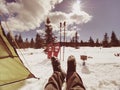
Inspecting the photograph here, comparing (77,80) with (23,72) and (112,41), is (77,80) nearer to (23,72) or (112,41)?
(23,72)

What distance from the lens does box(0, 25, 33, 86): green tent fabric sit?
4.35m

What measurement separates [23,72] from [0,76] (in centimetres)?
67

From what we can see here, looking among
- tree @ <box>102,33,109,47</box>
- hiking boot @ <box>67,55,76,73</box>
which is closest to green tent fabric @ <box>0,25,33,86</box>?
hiking boot @ <box>67,55,76,73</box>

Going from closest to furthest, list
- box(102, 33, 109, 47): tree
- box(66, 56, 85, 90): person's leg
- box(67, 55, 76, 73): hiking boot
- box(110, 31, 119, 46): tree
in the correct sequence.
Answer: box(66, 56, 85, 90): person's leg < box(67, 55, 76, 73): hiking boot < box(110, 31, 119, 46): tree < box(102, 33, 109, 47): tree

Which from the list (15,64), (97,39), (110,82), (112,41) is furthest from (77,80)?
(97,39)

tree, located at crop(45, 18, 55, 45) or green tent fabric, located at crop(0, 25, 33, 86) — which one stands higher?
tree, located at crop(45, 18, 55, 45)

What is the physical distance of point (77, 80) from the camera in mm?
2838

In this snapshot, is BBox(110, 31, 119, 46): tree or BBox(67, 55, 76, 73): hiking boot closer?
BBox(67, 55, 76, 73): hiking boot

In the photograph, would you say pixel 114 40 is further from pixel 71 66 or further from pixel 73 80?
pixel 73 80

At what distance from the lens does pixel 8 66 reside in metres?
4.50

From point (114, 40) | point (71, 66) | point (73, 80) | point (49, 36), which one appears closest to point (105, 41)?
point (114, 40)

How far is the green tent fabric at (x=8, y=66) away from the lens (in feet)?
14.3

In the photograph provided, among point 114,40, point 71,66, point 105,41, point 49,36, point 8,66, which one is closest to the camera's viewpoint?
point 71,66

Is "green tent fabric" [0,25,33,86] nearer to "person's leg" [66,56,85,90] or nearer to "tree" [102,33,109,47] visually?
"person's leg" [66,56,85,90]
